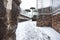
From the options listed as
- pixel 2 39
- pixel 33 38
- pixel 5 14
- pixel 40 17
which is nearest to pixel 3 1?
pixel 5 14

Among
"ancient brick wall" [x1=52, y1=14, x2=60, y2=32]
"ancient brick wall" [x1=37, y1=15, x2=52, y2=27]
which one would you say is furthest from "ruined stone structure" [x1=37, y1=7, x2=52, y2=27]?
"ancient brick wall" [x1=52, y1=14, x2=60, y2=32]

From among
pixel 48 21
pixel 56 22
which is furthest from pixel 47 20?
pixel 56 22

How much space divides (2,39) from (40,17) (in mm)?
3720

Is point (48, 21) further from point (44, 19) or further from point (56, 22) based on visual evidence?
point (56, 22)

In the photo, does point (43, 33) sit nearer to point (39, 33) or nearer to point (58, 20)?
point (39, 33)

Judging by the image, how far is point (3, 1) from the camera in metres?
0.92

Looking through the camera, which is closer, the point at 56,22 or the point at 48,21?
the point at 56,22

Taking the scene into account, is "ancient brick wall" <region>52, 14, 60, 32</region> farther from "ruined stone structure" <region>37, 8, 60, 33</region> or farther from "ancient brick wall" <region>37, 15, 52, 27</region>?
"ancient brick wall" <region>37, 15, 52, 27</region>

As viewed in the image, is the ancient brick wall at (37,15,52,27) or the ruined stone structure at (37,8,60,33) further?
the ancient brick wall at (37,15,52,27)

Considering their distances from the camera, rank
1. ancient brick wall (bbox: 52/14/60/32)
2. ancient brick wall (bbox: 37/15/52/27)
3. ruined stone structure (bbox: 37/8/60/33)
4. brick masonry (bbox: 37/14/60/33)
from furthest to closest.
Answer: ancient brick wall (bbox: 37/15/52/27), ruined stone structure (bbox: 37/8/60/33), brick masonry (bbox: 37/14/60/33), ancient brick wall (bbox: 52/14/60/32)

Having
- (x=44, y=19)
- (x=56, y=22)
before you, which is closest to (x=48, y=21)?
(x=44, y=19)

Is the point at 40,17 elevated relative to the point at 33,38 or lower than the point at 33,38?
elevated

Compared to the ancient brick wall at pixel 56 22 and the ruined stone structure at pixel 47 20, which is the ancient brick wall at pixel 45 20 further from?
the ancient brick wall at pixel 56 22

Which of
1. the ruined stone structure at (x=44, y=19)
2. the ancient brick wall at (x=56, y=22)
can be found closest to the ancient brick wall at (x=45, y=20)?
the ruined stone structure at (x=44, y=19)
